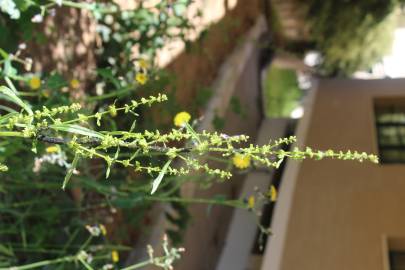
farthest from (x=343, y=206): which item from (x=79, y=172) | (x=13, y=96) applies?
(x=13, y=96)

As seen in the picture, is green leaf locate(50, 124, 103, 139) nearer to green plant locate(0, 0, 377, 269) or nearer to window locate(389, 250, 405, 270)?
green plant locate(0, 0, 377, 269)

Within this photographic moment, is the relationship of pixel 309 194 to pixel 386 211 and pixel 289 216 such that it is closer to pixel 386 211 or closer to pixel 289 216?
pixel 289 216

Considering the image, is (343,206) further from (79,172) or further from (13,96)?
(13,96)

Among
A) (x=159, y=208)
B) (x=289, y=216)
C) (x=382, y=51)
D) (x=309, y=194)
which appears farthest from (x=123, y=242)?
(x=382, y=51)

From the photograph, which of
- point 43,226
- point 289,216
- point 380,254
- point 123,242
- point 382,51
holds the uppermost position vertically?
point 382,51

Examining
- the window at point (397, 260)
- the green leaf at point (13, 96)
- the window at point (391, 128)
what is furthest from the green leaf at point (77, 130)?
the window at point (391, 128)

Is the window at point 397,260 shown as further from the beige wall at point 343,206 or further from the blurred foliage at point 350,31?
the blurred foliage at point 350,31
